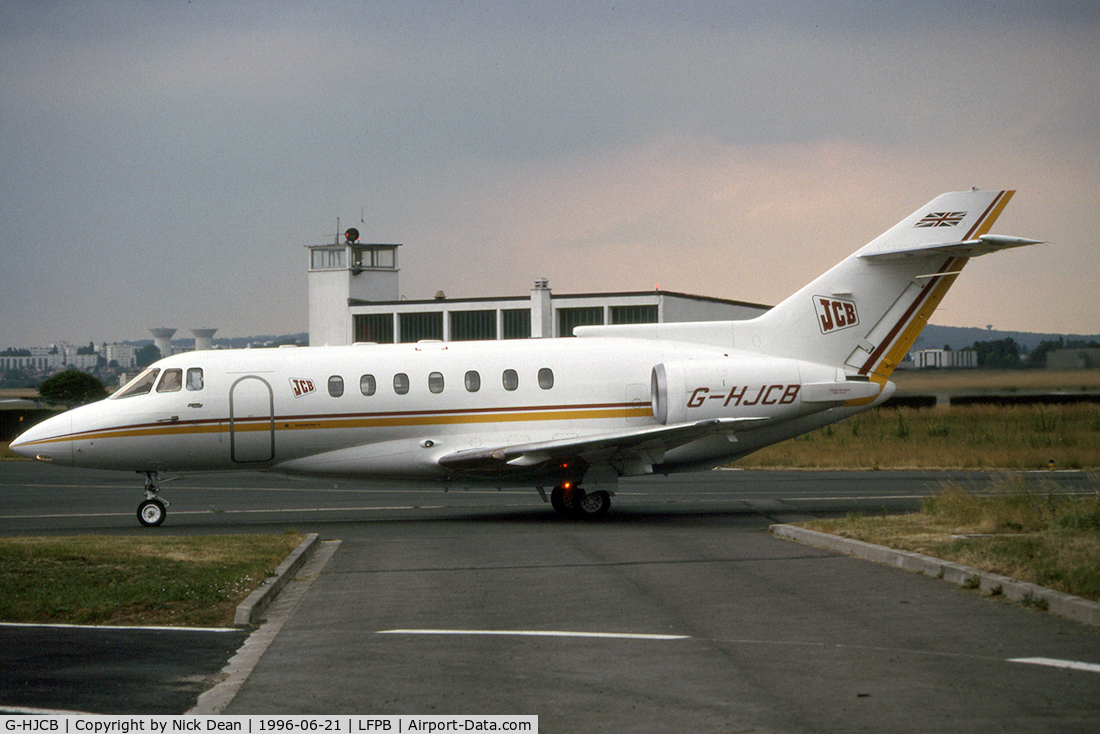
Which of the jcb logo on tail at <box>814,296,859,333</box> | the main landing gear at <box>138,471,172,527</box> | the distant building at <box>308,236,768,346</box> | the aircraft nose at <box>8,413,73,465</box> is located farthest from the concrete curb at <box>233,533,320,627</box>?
the distant building at <box>308,236,768,346</box>

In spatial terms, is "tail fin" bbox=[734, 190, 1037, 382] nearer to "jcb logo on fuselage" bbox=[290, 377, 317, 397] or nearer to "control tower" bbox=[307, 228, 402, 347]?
"jcb logo on fuselage" bbox=[290, 377, 317, 397]

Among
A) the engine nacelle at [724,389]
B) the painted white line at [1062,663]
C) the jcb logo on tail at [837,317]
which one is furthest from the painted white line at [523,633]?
the jcb logo on tail at [837,317]

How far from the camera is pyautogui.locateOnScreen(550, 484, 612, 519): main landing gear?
2041cm

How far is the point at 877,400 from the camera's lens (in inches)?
848

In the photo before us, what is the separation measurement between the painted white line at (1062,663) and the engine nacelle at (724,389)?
12393 mm

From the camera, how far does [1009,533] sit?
1428 centimetres

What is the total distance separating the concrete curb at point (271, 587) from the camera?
10344mm

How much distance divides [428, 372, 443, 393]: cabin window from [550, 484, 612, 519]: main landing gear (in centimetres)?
282

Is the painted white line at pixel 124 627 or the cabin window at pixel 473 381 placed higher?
the cabin window at pixel 473 381

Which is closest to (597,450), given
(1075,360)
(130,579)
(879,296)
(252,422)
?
(252,422)

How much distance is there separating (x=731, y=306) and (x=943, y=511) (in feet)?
135

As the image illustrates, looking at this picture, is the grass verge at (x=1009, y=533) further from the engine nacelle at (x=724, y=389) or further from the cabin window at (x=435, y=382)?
the cabin window at (x=435, y=382)

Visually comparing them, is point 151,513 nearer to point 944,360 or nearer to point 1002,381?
point 944,360

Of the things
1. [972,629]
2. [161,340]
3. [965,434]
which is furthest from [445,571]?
[161,340]
